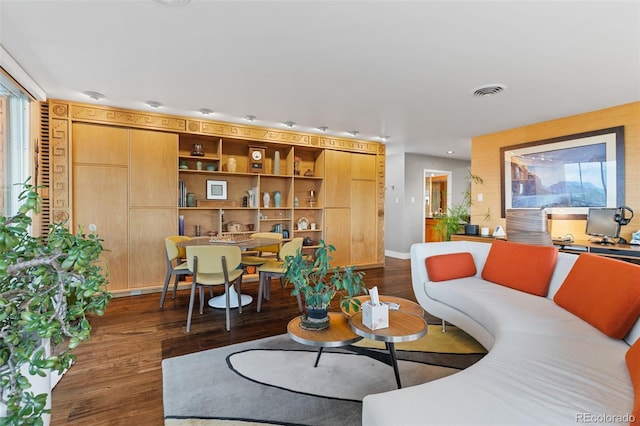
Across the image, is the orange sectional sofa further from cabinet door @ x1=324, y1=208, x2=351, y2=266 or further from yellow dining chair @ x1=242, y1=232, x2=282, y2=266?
cabinet door @ x1=324, y1=208, x2=351, y2=266

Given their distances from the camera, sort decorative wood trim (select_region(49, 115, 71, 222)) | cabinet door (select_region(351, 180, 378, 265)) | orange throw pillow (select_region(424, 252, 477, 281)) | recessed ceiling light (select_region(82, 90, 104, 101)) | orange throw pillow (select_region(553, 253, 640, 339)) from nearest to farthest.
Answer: orange throw pillow (select_region(553, 253, 640, 339))
orange throw pillow (select_region(424, 252, 477, 281))
recessed ceiling light (select_region(82, 90, 104, 101))
decorative wood trim (select_region(49, 115, 71, 222))
cabinet door (select_region(351, 180, 378, 265))

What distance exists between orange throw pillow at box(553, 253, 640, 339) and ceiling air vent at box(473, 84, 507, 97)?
1.83 m

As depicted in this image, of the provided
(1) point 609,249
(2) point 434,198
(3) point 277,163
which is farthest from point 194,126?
(2) point 434,198

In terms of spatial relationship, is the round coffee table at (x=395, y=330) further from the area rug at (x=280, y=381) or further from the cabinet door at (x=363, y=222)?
the cabinet door at (x=363, y=222)

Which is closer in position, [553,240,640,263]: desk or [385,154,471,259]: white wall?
[553,240,640,263]: desk

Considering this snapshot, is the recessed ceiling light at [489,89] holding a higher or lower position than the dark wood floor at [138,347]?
higher

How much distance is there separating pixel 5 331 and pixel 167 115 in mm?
4048

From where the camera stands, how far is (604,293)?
1.85 m

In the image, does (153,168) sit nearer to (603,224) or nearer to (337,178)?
(337,178)

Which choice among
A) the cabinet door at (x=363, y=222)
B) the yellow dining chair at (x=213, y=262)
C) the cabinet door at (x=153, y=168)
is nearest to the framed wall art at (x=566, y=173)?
the cabinet door at (x=363, y=222)

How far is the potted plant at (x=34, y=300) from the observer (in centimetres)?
75

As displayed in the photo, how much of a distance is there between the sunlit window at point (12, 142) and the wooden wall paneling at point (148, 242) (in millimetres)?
1194

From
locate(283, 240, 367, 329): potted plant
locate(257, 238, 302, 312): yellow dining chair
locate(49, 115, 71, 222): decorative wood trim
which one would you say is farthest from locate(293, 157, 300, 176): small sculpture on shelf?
locate(283, 240, 367, 329): potted plant

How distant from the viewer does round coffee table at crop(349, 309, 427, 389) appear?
175 cm
